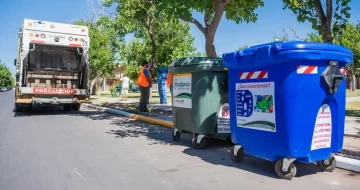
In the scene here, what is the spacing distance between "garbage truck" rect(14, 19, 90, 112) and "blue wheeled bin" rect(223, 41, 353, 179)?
8893 mm

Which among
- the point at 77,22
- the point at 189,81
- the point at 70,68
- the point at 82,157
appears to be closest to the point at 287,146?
the point at 189,81

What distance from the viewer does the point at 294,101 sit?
12.5 feet

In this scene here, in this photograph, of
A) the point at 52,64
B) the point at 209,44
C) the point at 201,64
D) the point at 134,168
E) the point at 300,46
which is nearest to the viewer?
the point at 300,46

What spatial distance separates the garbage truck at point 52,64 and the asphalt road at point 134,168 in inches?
185

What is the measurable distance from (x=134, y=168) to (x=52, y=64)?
9449 millimetres

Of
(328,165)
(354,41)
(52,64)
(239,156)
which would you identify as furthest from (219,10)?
(354,41)

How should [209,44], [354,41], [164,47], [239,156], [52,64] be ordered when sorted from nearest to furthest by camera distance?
[239,156] < [209,44] < [52,64] < [164,47] < [354,41]

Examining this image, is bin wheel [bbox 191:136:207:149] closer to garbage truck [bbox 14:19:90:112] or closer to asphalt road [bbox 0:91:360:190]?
asphalt road [bbox 0:91:360:190]

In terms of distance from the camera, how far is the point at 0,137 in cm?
703

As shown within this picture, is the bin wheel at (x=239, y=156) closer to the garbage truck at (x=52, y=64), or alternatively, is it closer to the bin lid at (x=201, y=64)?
the bin lid at (x=201, y=64)

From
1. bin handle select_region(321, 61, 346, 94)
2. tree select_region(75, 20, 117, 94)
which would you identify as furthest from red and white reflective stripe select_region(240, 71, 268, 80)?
tree select_region(75, 20, 117, 94)

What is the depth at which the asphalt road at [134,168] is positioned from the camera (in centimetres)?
383

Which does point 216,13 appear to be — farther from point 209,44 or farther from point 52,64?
point 52,64

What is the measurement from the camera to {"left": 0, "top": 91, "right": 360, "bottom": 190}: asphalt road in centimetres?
383
